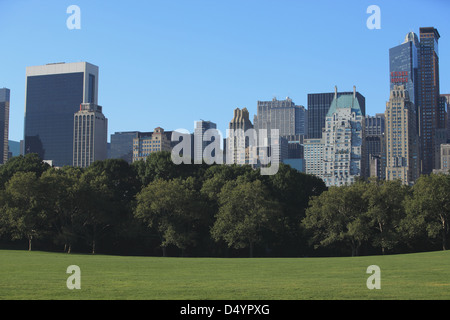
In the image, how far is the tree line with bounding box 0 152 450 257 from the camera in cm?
6469

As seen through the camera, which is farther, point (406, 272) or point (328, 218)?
point (328, 218)

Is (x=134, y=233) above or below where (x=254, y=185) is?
below

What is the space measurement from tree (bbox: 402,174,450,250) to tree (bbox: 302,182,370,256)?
5003 mm

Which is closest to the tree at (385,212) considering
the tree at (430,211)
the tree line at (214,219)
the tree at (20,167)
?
the tree line at (214,219)

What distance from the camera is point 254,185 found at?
69188 mm

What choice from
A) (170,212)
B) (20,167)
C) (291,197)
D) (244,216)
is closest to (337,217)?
(244,216)

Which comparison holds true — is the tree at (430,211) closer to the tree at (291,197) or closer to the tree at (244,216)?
the tree at (291,197)

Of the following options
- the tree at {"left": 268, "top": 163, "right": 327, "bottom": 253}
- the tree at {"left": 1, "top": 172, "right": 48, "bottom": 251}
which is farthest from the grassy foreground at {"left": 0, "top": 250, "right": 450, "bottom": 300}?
the tree at {"left": 268, "top": 163, "right": 327, "bottom": 253}

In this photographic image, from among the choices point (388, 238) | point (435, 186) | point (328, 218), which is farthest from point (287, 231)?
point (435, 186)
